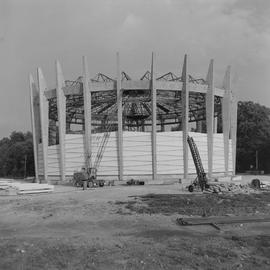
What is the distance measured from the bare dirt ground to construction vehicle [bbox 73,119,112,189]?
29.1 m

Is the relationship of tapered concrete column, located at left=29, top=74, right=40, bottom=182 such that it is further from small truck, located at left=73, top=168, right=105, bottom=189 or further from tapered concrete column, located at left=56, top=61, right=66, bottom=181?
small truck, located at left=73, top=168, right=105, bottom=189

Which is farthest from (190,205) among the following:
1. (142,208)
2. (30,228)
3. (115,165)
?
(115,165)

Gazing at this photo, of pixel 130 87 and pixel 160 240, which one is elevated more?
pixel 130 87

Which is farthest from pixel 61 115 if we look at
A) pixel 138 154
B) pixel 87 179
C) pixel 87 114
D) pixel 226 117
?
pixel 226 117

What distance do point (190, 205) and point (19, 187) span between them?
2191cm

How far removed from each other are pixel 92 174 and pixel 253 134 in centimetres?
5953

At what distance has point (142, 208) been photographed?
2534 centimetres

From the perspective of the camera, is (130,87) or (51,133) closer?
(130,87)

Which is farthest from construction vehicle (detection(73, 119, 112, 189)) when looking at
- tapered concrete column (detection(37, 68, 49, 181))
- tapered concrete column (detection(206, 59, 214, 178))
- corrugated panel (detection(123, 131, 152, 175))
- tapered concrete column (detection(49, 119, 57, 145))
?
tapered concrete column (detection(49, 119, 57, 145))

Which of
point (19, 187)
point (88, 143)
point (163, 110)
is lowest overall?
point (19, 187)

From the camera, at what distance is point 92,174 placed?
59219 millimetres

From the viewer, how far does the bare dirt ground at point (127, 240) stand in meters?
11.6

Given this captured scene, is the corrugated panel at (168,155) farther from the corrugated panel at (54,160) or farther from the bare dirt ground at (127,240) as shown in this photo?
the bare dirt ground at (127,240)

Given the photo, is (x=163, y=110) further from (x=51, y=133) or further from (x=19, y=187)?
(x=19, y=187)
